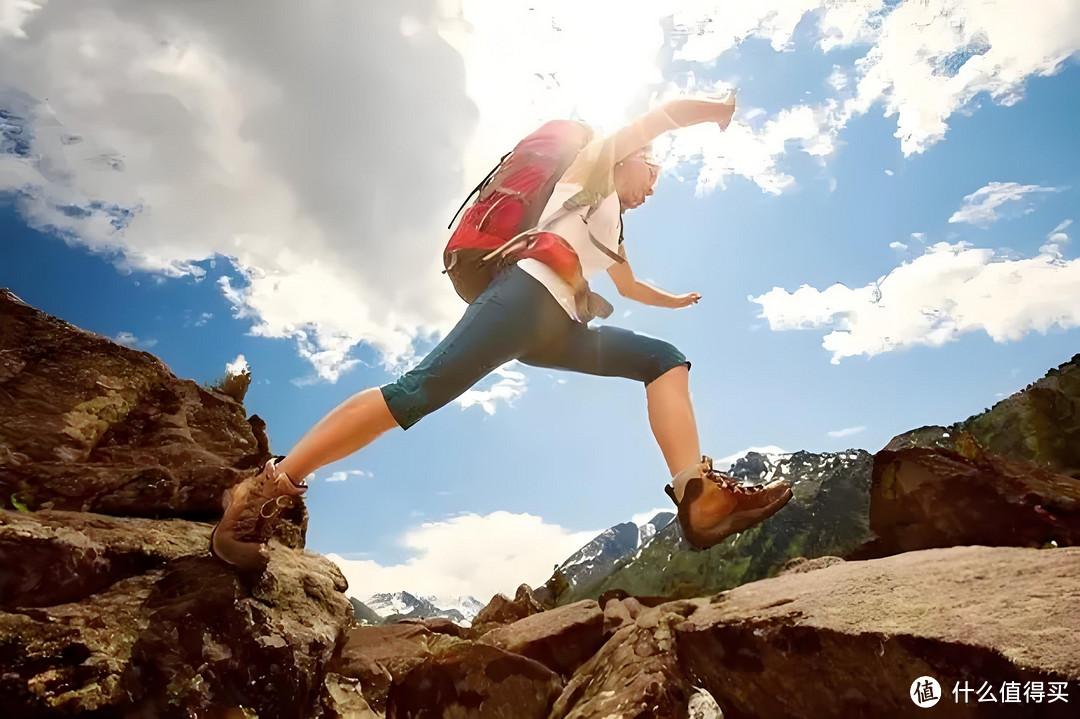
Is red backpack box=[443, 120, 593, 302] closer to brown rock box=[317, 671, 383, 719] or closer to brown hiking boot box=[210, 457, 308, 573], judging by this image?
brown hiking boot box=[210, 457, 308, 573]

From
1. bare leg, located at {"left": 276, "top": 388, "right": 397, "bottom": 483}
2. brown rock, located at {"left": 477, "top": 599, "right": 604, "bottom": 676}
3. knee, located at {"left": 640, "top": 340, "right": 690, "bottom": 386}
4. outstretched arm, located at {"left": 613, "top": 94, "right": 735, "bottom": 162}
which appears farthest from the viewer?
brown rock, located at {"left": 477, "top": 599, "right": 604, "bottom": 676}

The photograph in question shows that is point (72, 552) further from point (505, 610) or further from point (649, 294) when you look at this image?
point (505, 610)

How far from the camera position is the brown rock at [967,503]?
4242 mm

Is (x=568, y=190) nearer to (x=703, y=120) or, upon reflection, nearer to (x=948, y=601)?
(x=703, y=120)

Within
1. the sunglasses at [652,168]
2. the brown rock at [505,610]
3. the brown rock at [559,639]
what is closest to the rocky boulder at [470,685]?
the brown rock at [559,639]

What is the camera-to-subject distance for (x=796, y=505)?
10.2 meters

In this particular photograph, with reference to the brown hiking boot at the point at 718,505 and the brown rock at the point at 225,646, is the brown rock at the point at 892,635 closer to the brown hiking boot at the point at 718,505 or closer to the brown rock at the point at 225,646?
the brown hiking boot at the point at 718,505

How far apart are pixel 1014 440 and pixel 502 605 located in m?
9.34

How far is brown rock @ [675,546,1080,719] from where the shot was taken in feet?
6.05

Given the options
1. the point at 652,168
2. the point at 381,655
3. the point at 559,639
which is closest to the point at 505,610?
the point at 381,655

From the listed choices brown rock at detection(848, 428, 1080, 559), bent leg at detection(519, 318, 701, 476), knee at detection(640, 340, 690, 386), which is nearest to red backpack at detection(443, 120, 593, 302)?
bent leg at detection(519, 318, 701, 476)

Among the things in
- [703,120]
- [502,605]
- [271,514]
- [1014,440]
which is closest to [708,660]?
[271,514]

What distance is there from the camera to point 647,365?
8.57 feet

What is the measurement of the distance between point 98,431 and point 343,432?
1.58 m
